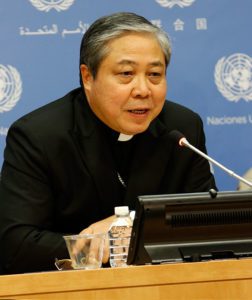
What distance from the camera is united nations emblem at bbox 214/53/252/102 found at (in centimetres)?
344

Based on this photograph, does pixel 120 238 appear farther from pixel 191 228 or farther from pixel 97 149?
pixel 97 149

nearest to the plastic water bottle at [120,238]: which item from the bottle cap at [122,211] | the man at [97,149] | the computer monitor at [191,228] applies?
the bottle cap at [122,211]

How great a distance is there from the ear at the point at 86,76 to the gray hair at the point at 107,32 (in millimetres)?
49

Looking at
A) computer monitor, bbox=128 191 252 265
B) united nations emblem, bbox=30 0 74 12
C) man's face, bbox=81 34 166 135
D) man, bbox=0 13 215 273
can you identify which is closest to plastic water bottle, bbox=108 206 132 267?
computer monitor, bbox=128 191 252 265

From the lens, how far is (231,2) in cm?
347

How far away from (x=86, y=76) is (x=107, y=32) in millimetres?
225

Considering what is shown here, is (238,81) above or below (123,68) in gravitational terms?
below

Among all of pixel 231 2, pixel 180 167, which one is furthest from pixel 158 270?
pixel 231 2

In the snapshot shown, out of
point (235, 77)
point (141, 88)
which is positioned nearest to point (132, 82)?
point (141, 88)

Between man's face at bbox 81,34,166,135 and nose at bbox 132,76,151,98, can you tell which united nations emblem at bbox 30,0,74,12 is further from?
nose at bbox 132,76,151,98

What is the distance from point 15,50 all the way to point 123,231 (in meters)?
1.35

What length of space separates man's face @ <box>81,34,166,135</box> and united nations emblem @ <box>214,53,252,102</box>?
2.26ft

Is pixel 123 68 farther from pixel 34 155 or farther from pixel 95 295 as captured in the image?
pixel 95 295

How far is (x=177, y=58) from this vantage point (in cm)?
340
